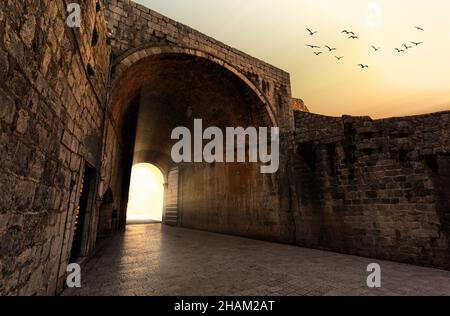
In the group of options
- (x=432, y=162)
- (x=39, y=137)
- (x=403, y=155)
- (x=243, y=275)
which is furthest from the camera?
(x=403, y=155)

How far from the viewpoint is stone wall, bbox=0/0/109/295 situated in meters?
1.80

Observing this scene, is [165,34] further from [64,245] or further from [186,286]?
[186,286]

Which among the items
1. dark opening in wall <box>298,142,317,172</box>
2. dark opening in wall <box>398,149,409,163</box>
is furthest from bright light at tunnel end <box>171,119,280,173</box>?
dark opening in wall <box>398,149,409,163</box>

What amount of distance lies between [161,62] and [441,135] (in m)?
8.19

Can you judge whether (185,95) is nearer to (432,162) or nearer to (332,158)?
(332,158)

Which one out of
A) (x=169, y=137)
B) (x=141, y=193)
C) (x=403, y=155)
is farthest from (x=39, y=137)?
(x=141, y=193)

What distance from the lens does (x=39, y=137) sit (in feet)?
7.63

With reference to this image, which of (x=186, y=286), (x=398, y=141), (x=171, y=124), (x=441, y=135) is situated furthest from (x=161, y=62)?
(x=441, y=135)

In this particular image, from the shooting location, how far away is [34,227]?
7.73ft

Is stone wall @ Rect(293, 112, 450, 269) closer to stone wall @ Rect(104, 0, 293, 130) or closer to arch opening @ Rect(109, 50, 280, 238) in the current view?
arch opening @ Rect(109, 50, 280, 238)

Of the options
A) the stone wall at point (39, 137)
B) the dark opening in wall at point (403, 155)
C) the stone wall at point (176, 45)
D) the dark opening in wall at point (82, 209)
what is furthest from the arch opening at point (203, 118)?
the dark opening in wall at point (403, 155)

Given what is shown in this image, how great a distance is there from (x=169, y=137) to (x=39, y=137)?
11.5 meters

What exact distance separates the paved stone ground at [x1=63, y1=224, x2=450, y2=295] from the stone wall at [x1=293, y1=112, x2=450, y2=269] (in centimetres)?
61

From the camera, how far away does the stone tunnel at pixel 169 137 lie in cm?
210
